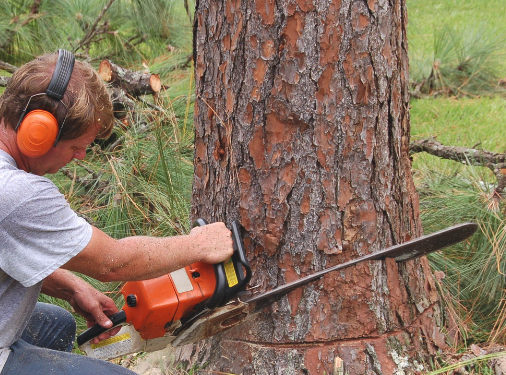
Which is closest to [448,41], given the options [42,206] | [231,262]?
[231,262]

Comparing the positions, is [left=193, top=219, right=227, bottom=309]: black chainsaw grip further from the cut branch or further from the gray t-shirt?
the cut branch

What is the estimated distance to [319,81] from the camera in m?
1.68

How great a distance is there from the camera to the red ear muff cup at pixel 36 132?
4.55 ft

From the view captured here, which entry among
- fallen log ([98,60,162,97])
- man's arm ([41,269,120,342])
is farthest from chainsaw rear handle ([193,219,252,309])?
fallen log ([98,60,162,97])

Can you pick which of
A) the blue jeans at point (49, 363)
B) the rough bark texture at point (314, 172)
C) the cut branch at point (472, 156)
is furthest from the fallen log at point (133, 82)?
the blue jeans at point (49, 363)

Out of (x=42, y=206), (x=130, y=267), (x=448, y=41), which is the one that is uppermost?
(x=42, y=206)

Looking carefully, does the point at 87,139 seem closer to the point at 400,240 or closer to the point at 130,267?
the point at 130,267

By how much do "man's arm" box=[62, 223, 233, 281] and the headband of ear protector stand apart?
271 millimetres

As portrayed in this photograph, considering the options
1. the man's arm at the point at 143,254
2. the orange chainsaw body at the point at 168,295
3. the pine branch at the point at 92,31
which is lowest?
the orange chainsaw body at the point at 168,295

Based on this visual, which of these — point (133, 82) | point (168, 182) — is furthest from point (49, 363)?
point (133, 82)

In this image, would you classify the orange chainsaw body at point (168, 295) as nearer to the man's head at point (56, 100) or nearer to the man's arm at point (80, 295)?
the man's arm at point (80, 295)

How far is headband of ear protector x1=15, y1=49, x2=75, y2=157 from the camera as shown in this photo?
1390 millimetres

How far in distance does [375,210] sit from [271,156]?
1.35 ft

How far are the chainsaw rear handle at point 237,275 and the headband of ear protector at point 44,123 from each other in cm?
65
